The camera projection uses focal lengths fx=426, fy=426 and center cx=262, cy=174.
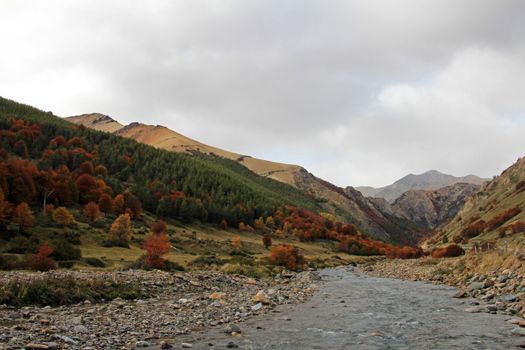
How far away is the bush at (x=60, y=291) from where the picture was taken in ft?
77.6

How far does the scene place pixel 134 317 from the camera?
21.9 meters

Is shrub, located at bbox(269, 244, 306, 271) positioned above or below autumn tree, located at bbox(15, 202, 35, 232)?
above

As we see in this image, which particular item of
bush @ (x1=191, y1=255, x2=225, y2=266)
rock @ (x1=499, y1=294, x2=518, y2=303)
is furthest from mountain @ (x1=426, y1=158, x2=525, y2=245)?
rock @ (x1=499, y1=294, x2=518, y2=303)

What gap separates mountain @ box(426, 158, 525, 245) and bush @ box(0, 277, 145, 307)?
9846cm

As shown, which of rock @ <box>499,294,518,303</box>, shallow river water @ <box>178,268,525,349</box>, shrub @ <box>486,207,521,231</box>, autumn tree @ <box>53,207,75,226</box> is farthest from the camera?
shrub @ <box>486,207,521,231</box>

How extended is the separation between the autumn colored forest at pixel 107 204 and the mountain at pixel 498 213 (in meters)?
23.7

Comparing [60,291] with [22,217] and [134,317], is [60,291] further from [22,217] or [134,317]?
[22,217]

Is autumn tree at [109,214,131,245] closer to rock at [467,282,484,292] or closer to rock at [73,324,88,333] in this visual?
rock at [467,282,484,292]

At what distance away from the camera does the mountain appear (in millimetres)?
116775

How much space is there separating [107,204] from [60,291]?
9625 centimetres

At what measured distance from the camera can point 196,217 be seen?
149 metres

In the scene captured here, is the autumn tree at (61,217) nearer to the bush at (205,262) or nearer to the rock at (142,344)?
the bush at (205,262)

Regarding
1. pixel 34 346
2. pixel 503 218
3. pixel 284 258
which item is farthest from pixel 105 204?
pixel 503 218

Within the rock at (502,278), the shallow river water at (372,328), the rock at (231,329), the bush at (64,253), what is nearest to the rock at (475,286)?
the rock at (502,278)
